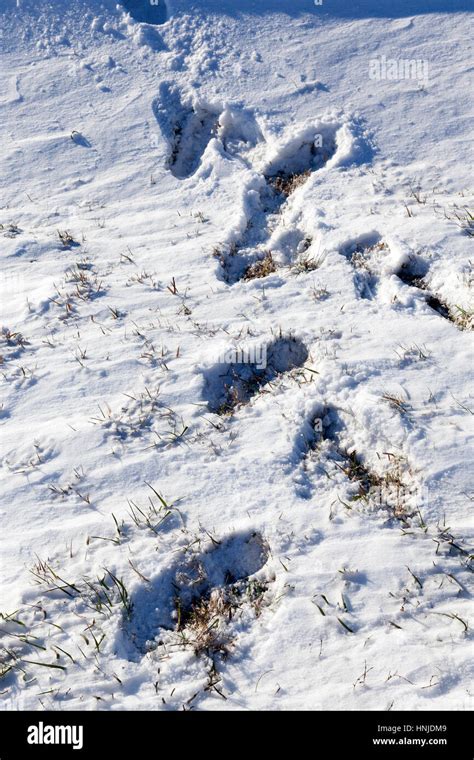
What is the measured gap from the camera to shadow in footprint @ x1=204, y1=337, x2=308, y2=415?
11.7ft

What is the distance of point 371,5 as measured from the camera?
231 inches

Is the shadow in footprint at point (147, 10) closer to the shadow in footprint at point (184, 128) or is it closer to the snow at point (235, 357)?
the snow at point (235, 357)

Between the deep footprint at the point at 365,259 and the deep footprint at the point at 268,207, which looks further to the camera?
the deep footprint at the point at 268,207

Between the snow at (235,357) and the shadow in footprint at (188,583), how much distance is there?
1 centimetres

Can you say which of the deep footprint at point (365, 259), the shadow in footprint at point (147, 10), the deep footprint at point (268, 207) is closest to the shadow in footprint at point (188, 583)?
the deep footprint at point (365, 259)

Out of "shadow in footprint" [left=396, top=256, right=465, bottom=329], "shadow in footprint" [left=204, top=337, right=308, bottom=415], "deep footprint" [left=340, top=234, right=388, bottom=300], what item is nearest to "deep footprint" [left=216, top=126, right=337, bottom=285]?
"deep footprint" [left=340, top=234, right=388, bottom=300]

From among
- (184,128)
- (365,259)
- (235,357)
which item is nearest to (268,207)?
(365,259)

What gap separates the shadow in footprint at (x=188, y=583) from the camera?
2779mm

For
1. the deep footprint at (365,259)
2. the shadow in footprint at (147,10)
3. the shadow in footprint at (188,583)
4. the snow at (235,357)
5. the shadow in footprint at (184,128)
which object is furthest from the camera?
the shadow in footprint at (147,10)

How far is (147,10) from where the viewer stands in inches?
240

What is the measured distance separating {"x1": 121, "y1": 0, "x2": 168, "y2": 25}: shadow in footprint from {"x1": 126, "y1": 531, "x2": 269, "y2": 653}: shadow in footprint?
5.61 meters

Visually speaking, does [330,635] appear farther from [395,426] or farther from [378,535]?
[395,426]

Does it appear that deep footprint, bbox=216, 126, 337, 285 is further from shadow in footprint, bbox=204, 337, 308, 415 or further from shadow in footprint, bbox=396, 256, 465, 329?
shadow in footprint, bbox=396, 256, 465, 329

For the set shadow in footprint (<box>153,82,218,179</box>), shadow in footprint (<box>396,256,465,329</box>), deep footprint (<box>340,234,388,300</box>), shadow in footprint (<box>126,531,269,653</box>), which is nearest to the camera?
shadow in footprint (<box>126,531,269,653</box>)
